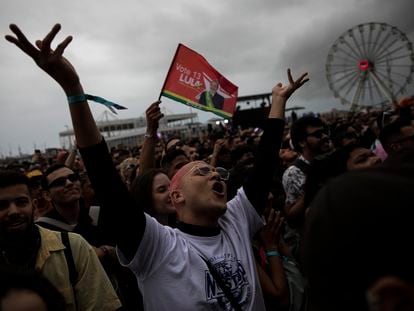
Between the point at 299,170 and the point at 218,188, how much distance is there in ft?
5.83

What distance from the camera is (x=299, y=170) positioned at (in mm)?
3480

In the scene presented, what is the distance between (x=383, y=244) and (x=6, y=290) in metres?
1.04

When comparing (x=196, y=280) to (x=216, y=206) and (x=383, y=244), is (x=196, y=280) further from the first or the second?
(x=383, y=244)

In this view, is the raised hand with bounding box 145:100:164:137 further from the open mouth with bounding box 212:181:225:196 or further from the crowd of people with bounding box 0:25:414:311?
the open mouth with bounding box 212:181:225:196

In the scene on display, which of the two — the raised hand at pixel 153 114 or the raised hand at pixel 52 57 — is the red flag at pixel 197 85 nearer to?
the raised hand at pixel 153 114

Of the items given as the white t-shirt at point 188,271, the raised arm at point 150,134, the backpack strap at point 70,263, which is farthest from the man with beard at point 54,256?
the raised arm at point 150,134

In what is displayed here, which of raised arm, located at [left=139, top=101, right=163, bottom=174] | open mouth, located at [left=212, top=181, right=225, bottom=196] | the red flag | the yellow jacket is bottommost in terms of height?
the yellow jacket

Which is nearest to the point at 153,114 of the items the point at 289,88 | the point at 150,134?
the point at 150,134

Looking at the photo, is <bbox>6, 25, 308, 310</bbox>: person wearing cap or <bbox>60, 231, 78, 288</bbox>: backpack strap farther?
<bbox>60, 231, 78, 288</bbox>: backpack strap

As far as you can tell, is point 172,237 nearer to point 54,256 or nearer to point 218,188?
point 218,188

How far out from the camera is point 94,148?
148 cm

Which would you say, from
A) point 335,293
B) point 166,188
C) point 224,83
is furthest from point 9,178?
point 224,83

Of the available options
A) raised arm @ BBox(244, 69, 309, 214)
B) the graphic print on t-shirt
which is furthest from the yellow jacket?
raised arm @ BBox(244, 69, 309, 214)

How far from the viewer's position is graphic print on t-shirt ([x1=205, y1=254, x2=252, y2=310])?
1562 millimetres
